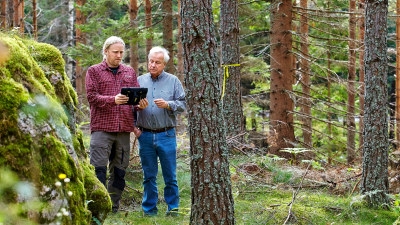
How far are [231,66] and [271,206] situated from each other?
418cm

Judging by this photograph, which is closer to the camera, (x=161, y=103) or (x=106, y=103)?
(x=106, y=103)

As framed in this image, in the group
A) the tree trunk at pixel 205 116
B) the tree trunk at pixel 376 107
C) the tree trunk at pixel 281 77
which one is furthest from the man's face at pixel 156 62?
the tree trunk at pixel 281 77

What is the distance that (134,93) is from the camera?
5.86 meters

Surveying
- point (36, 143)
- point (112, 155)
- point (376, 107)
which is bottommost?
point (112, 155)

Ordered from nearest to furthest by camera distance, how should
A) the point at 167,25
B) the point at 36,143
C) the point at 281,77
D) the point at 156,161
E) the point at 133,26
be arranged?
the point at 36,143
the point at 156,161
the point at 281,77
the point at 133,26
the point at 167,25

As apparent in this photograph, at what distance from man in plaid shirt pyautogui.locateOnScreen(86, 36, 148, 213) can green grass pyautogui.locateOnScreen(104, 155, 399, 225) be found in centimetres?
80

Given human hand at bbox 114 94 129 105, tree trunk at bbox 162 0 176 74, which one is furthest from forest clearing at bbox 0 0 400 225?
tree trunk at bbox 162 0 176 74

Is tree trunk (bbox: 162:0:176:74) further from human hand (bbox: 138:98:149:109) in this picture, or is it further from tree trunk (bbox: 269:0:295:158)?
human hand (bbox: 138:98:149:109)

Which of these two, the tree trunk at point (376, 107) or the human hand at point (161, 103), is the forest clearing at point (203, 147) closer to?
the tree trunk at point (376, 107)

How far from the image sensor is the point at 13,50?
12.7 ft

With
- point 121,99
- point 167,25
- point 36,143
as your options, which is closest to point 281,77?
point 167,25

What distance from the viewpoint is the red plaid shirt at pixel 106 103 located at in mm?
6051

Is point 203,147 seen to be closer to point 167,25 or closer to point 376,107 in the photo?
point 376,107

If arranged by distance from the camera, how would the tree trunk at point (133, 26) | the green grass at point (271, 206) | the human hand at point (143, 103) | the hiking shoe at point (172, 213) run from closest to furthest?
the human hand at point (143, 103), the green grass at point (271, 206), the hiking shoe at point (172, 213), the tree trunk at point (133, 26)
